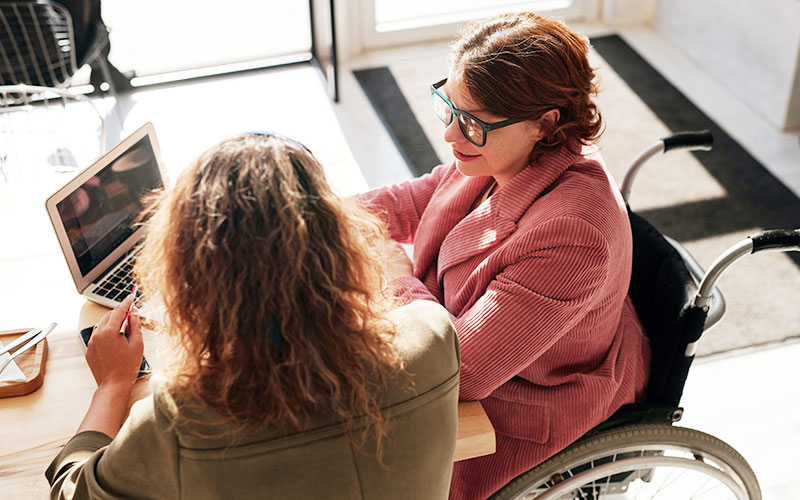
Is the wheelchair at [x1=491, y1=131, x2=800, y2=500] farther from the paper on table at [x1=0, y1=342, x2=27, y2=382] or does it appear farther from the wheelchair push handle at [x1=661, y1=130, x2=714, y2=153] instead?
the paper on table at [x1=0, y1=342, x2=27, y2=382]

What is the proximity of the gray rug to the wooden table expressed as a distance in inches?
64.8

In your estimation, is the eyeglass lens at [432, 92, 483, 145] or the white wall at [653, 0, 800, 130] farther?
the white wall at [653, 0, 800, 130]

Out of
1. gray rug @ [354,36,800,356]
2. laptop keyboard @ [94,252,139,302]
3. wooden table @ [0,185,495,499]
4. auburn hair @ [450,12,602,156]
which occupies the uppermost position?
auburn hair @ [450,12,602,156]

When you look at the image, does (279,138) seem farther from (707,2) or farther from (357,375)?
(707,2)

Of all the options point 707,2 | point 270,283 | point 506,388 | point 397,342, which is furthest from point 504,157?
point 707,2

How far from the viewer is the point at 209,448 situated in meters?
0.96

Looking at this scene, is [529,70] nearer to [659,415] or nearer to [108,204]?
[659,415]

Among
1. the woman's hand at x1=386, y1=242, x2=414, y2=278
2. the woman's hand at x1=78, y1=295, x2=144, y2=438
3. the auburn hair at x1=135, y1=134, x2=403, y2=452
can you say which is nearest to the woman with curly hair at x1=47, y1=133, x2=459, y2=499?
the auburn hair at x1=135, y1=134, x2=403, y2=452

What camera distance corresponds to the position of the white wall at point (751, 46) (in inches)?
132

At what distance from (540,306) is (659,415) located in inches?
14.6

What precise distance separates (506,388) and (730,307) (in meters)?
1.45

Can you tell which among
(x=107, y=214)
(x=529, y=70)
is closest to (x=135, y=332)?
(x=107, y=214)

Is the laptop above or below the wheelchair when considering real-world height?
above

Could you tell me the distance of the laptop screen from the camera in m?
1.49
